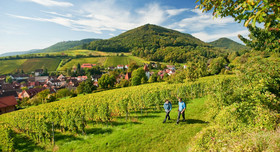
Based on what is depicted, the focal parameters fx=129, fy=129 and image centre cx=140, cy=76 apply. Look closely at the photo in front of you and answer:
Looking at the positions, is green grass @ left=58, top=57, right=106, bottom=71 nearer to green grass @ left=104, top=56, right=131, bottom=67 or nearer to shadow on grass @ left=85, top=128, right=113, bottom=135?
green grass @ left=104, top=56, right=131, bottom=67

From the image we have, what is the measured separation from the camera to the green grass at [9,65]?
4243 inches

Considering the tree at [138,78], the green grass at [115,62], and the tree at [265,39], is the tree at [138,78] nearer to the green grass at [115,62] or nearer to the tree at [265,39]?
the tree at [265,39]

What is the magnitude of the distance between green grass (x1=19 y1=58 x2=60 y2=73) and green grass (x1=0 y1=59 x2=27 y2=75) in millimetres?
4087

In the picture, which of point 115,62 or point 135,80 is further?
point 115,62

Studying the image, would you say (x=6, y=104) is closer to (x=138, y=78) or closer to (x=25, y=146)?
(x=25, y=146)

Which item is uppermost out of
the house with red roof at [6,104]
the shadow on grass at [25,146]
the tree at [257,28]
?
the tree at [257,28]

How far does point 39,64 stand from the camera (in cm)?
11994

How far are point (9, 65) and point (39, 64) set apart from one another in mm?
22884

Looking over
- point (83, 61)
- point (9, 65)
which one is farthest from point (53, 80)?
point (9, 65)

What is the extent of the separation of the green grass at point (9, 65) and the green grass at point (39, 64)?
13.4ft

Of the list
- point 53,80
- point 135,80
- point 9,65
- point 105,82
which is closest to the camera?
point 105,82

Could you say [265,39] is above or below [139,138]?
above

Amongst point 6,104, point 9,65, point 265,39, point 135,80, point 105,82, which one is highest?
point 9,65

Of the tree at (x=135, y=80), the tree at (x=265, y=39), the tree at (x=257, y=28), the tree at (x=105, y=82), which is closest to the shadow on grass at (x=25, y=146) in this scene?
the tree at (x=257, y=28)
